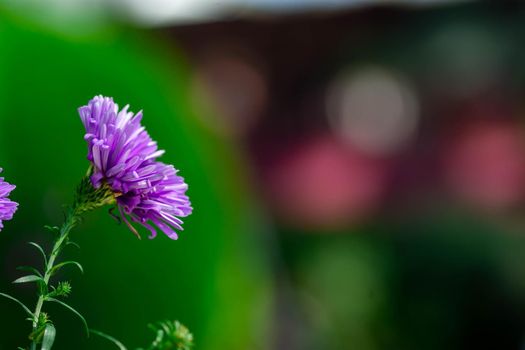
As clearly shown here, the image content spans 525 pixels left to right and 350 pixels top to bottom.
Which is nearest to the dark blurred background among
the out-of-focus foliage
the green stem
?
the out-of-focus foliage

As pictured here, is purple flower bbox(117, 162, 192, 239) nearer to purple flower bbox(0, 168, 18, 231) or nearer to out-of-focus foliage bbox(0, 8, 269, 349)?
purple flower bbox(0, 168, 18, 231)

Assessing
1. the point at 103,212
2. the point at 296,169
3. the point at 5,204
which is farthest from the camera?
the point at 296,169

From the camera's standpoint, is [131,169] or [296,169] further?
[296,169]

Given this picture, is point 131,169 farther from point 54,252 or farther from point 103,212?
point 103,212

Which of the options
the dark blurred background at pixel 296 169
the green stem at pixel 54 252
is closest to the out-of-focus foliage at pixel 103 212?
the dark blurred background at pixel 296 169

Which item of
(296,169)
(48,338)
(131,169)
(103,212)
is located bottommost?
(296,169)

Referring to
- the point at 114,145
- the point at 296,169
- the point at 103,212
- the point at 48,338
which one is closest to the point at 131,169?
the point at 114,145

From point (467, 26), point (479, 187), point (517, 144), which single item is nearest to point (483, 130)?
point (517, 144)
